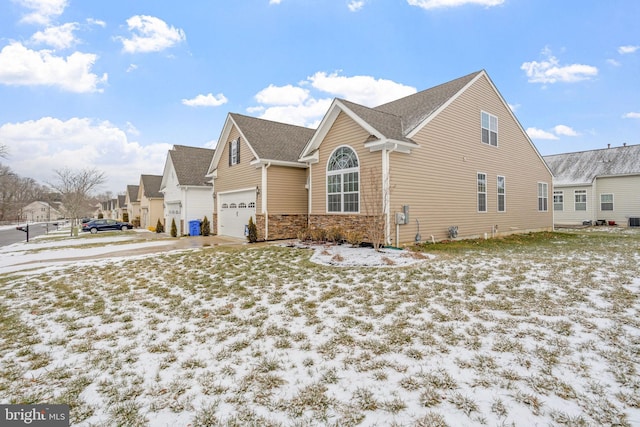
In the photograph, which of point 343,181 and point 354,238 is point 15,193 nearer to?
point 343,181

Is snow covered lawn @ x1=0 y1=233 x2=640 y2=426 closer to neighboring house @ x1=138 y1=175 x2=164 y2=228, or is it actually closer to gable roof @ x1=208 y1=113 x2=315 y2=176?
gable roof @ x1=208 y1=113 x2=315 y2=176

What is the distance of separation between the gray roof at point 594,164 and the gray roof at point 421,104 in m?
18.0

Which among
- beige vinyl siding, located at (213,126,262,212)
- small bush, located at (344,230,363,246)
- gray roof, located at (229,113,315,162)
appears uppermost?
gray roof, located at (229,113,315,162)

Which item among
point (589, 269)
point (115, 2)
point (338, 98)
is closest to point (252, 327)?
point (589, 269)

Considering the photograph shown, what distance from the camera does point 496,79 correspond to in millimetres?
15148

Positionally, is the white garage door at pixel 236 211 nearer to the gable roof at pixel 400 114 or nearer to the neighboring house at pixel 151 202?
the gable roof at pixel 400 114

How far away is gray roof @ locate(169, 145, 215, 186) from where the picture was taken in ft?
70.8

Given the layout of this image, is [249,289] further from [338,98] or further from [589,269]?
[338,98]

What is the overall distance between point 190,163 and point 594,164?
33176 mm

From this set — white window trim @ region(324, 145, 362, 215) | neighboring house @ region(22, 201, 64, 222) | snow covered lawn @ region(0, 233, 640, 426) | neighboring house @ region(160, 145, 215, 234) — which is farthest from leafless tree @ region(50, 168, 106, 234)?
neighboring house @ region(22, 201, 64, 222)

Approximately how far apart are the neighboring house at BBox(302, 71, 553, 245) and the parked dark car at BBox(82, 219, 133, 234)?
80.1 ft

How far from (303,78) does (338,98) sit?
1183cm

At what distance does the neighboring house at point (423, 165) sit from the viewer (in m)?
10.9

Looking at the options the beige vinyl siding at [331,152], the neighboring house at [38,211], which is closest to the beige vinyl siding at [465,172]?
the beige vinyl siding at [331,152]
